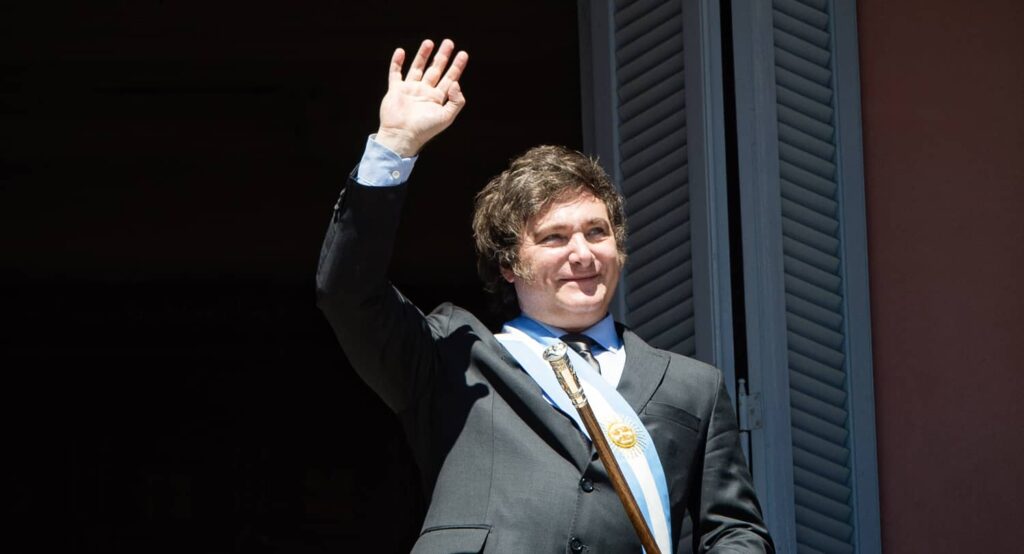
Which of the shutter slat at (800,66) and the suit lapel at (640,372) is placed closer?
the suit lapel at (640,372)

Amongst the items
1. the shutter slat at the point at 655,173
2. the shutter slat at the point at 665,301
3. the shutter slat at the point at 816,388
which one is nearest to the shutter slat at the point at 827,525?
the shutter slat at the point at 816,388

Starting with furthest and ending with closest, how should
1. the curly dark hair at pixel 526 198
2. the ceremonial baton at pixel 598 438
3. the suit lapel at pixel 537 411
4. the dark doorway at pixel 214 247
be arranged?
the dark doorway at pixel 214 247 → the curly dark hair at pixel 526 198 → the suit lapel at pixel 537 411 → the ceremonial baton at pixel 598 438

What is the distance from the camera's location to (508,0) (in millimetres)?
5430

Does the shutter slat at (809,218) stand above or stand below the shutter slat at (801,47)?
below

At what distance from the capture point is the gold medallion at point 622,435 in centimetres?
218

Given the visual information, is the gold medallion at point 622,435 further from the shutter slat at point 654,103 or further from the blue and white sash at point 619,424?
the shutter slat at point 654,103

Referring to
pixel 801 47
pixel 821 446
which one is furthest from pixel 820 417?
pixel 801 47

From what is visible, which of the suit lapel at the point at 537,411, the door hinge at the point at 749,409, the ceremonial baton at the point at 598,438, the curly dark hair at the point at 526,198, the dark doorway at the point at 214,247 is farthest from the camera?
the dark doorway at the point at 214,247

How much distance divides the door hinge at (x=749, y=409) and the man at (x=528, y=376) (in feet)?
2.93

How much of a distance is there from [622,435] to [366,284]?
0.40m

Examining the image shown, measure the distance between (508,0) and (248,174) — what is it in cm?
135

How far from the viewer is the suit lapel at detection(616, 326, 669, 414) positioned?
2.26 metres

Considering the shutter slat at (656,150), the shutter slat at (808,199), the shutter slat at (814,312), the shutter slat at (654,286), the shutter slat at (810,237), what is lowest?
the shutter slat at (814,312)

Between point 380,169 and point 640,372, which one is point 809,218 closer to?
point 640,372
